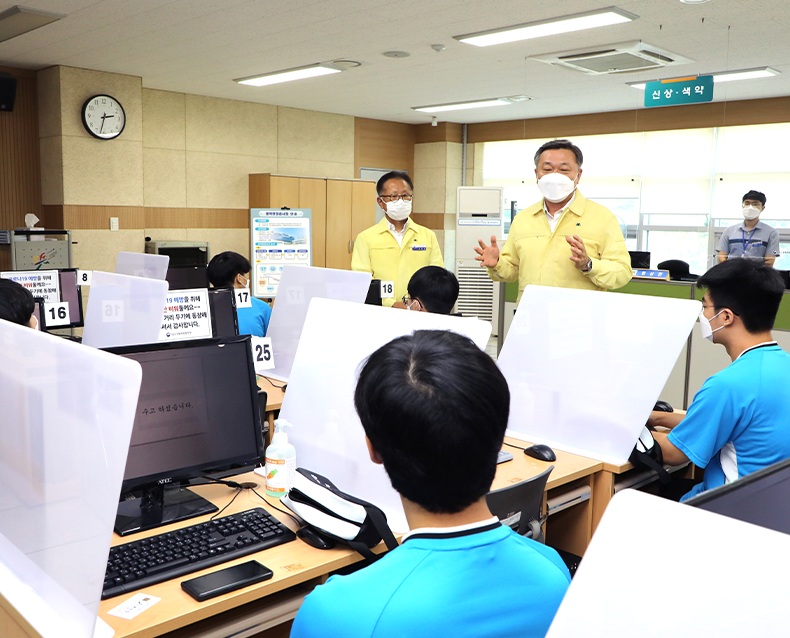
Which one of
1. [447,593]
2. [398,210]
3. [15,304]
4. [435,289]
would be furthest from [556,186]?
[447,593]

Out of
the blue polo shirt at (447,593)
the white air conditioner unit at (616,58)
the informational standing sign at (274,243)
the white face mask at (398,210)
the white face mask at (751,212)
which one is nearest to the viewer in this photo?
the blue polo shirt at (447,593)

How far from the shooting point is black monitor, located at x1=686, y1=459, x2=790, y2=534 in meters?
0.65

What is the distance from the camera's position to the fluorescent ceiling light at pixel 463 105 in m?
8.27

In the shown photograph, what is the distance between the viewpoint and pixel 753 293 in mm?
2133

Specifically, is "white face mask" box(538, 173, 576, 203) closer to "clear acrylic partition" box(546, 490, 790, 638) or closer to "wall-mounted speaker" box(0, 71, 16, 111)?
"clear acrylic partition" box(546, 490, 790, 638)

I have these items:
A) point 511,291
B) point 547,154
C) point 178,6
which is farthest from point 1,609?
point 511,291

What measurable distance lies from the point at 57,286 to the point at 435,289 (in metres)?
2.87

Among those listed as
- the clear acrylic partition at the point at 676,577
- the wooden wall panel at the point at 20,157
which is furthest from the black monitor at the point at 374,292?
the wooden wall panel at the point at 20,157

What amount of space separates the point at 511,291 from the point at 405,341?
17.4 ft

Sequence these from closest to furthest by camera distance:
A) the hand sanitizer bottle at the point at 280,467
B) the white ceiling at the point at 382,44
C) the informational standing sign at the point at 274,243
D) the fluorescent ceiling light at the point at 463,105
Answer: the hand sanitizer bottle at the point at 280,467 → the white ceiling at the point at 382,44 → the informational standing sign at the point at 274,243 → the fluorescent ceiling light at the point at 463,105

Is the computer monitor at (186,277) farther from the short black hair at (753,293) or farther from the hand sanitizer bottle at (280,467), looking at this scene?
the short black hair at (753,293)

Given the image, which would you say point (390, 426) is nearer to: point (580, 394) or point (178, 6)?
point (580, 394)

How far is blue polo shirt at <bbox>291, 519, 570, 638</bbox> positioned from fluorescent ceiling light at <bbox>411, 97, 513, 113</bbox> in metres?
7.85

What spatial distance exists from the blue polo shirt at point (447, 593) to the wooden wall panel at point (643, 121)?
8553 millimetres
